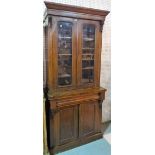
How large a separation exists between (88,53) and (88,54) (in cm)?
1

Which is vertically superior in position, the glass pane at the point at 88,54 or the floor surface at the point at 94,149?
the glass pane at the point at 88,54

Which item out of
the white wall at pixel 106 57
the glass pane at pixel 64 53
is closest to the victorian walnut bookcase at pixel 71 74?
the glass pane at pixel 64 53

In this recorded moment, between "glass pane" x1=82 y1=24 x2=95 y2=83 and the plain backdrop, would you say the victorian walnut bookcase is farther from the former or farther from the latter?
the plain backdrop

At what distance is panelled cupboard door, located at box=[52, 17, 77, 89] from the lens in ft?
7.68

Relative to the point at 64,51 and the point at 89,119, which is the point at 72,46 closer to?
the point at 64,51

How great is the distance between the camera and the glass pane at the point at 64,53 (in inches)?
94.9

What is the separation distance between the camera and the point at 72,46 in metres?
2.48

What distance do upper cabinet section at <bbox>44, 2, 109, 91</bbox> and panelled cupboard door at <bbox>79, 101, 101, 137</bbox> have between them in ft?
1.04

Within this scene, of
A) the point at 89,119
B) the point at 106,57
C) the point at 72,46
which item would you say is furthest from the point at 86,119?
the point at 106,57

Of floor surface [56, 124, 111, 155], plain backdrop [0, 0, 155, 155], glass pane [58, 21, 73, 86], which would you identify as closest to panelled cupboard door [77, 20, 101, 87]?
glass pane [58, 21, 73, 86]

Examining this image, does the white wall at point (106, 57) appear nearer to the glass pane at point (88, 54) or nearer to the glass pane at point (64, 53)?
the glass pane at point (88, 54)
